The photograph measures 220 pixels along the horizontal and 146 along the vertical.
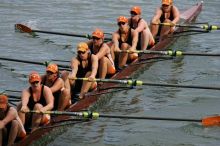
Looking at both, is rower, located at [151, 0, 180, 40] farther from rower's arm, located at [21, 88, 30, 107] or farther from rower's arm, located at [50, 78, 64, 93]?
rower's arm, located at [21, 88, 30, 107]

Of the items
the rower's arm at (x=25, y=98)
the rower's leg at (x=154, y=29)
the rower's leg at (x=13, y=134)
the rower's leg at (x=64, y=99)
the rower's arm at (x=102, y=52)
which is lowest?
the rower's leg at (x=13, y=134)

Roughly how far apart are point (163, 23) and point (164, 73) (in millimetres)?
1446

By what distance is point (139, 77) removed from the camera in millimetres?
16391

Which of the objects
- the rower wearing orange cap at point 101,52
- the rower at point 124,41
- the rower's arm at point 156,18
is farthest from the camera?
the rower's arm at point 156,18

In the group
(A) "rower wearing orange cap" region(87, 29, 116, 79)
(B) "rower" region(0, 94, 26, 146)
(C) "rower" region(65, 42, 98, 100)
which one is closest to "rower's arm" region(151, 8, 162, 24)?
(A) "rower wearing orange cap" region(87, 29, 116, 79)

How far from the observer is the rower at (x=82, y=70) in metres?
13.2

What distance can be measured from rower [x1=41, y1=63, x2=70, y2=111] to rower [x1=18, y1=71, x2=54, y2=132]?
480 mm

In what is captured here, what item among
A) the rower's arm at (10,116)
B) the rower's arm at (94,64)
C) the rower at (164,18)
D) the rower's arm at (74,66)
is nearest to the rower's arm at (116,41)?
the rower's arm at (94,64)

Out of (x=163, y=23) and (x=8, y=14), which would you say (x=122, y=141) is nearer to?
(x=163, y=23)

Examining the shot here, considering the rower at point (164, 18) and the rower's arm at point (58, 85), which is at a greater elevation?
the rower at point (164, 18)

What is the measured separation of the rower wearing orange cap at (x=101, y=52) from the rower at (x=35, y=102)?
2525mm

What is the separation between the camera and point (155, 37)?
58.7 feet

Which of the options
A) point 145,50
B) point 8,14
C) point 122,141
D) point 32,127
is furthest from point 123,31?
point 8,14

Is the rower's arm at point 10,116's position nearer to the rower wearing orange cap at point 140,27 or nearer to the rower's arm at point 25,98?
the rower's arm at point 25,98
